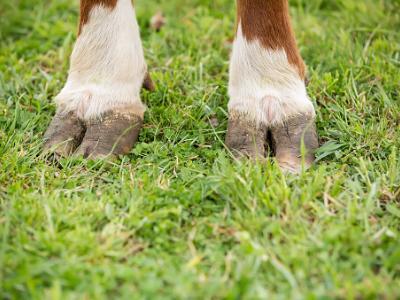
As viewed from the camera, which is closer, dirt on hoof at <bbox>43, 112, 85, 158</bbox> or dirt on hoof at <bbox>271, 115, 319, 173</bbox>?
dirt on hoof at <bbox>271, 115, 319, 173</bbox>

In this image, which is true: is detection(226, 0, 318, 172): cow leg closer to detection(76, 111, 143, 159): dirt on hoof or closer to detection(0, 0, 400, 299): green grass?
detection(0, 0, 400, 299): green grass

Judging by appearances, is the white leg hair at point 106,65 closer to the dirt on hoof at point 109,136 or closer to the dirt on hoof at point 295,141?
the dirt on hoof at point 109,136

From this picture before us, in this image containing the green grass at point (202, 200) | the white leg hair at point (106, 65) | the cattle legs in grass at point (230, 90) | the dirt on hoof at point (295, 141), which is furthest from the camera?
the white leg hair at point (106, 65)

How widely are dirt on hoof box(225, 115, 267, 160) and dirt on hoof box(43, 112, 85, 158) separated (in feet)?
2.03

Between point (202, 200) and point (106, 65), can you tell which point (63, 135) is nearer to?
point (106, 65)

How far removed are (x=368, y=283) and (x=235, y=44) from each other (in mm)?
1201

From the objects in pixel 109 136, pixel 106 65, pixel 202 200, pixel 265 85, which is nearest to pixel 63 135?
pixel 109 136

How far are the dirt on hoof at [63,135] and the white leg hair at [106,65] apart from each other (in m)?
0.04

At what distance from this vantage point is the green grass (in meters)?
1.69

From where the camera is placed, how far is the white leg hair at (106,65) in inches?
98.0

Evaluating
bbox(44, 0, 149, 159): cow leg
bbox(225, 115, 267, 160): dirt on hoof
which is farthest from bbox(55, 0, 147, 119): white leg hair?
bbox(225, 115, 267, 160): dirt on hoof

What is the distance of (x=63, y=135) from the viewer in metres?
2.43

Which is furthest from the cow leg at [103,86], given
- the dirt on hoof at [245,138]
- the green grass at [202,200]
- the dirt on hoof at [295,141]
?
the dirt on hoof at [295,141]

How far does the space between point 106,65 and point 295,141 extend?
86 cm
